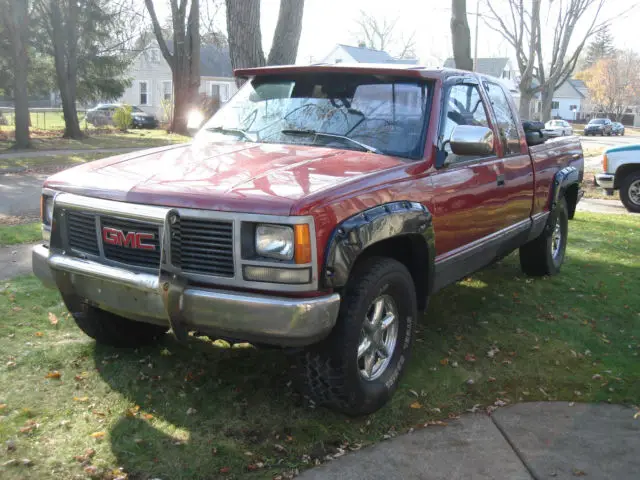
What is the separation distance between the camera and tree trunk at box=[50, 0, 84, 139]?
90.2 ft

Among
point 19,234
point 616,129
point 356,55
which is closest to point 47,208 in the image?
point 19,234

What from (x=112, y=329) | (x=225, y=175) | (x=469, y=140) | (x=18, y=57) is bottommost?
(x=112, y=329)

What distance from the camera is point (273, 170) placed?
3.62 m

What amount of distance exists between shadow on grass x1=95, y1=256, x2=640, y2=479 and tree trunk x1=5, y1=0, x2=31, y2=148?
2005cm

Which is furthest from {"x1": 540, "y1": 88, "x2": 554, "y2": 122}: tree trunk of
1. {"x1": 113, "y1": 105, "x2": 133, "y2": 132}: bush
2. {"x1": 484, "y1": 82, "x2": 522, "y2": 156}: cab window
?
{"x1": 484, "y1": 82, "x2": 522, "y2": 156}: cab window

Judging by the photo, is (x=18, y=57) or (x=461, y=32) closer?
(x=461, y=32)

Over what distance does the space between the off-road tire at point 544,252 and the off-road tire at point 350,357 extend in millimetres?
3256

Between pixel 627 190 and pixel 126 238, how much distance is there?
1207 cm

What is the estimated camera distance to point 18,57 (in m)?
21.7

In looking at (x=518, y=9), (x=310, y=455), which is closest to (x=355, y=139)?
(x=310, y=455)

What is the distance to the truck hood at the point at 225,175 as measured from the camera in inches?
127

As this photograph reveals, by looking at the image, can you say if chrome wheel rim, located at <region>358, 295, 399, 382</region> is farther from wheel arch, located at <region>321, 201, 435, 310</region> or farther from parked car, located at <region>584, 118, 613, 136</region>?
parked car, located at <region>584, 118, 613, 136</region>

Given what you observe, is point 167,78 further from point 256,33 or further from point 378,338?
point 378,338

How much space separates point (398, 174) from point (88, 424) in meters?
2.22
